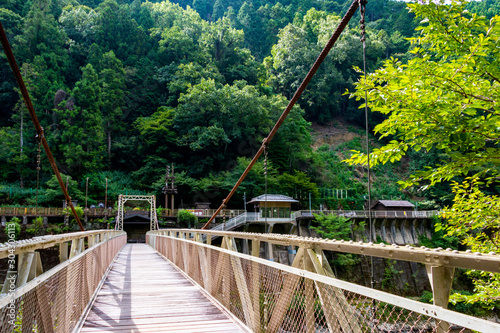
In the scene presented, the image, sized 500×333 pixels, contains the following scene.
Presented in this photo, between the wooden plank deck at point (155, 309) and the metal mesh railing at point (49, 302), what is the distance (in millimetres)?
364

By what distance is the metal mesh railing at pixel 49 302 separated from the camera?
1821 mm

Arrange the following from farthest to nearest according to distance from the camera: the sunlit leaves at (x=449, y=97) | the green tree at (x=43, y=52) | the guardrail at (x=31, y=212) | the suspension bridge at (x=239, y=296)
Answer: the green tree at (x=43, y=52), the guardrail at (x=31, y=212), the sunlit leaves at (x=449, y=97), the suspension bridge at (x=239, y=296)

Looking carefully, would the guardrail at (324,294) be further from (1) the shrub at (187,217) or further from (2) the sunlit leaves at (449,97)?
(1) the shrub at (187,217)

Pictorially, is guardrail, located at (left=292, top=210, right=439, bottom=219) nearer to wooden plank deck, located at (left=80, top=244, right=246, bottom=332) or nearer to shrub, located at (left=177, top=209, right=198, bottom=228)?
shrub, located at (left=177, top=209, right=198, bottom=228)

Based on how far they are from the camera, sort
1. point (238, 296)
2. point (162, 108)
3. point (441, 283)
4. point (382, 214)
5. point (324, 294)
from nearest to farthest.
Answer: point (441, 283) < point (324, 294) < point (238, 296) < point (382, 214) < point (162, 108)

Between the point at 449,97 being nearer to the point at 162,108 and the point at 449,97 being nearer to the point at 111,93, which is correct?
the point at 162,108

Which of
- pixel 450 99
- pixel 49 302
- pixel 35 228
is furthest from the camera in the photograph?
pixel 35 228

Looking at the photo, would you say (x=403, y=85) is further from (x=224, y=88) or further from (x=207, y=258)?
(x=224, y=88)

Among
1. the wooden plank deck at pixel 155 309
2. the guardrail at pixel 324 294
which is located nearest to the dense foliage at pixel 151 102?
the wooden plank deck at pixel 155 309

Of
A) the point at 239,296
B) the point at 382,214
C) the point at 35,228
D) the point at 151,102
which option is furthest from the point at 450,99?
the point at 151,102

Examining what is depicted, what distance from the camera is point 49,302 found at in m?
2.56

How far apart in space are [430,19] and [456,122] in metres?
1.57

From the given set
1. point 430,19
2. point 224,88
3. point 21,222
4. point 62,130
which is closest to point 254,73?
point 224,88

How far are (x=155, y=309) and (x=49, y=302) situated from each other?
2098 mm
